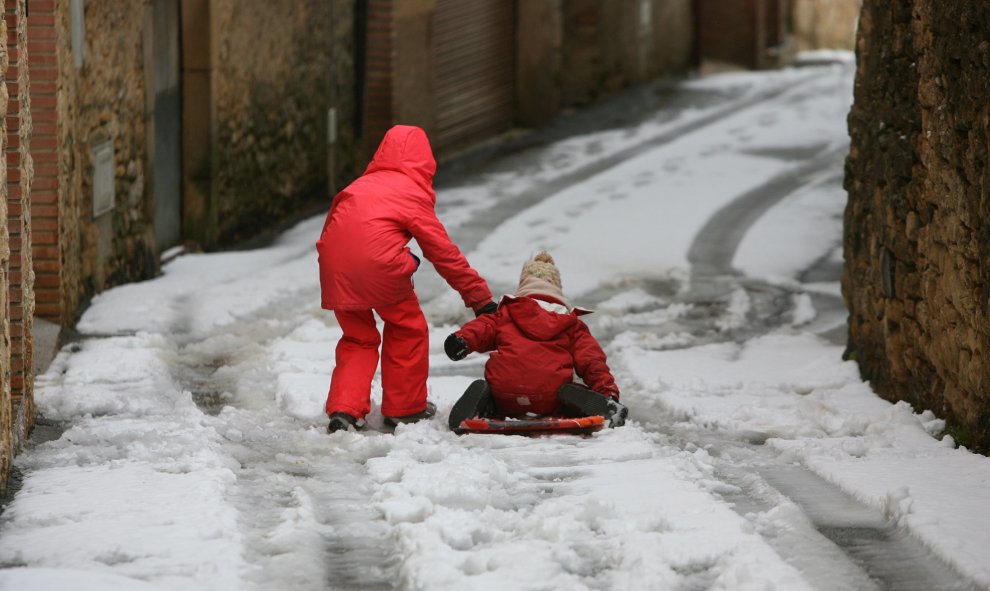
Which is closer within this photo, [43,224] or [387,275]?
[387,275]

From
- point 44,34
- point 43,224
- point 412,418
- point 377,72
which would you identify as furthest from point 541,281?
point 377,72

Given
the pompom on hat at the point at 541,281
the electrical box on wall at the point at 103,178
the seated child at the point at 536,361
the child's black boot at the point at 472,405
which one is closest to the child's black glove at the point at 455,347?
the seated child at the point at 536,361

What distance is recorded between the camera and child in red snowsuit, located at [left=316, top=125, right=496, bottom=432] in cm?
668

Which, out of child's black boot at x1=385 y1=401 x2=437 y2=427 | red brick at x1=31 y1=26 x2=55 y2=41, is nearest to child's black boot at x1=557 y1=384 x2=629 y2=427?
child's black boot at x1=385 y1=401 x2=437 y2=427

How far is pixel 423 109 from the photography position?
50.4ft

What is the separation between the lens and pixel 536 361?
6750 mm

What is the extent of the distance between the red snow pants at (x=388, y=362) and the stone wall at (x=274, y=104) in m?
4.75

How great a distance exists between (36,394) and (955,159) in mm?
4057

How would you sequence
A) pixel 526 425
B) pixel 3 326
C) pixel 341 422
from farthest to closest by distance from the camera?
pixel 341 422
pixel 526 425
pixel 3 326

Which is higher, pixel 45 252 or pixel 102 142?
pixel 102 142

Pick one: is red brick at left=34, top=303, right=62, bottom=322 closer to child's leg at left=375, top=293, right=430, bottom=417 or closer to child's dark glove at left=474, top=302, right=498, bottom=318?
child's leg at left=375, top=293, right=430, bottom=417

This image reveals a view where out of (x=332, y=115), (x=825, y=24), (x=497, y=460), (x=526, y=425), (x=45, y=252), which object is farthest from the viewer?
(x=825, y=24)

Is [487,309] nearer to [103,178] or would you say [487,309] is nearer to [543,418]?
[543,418]

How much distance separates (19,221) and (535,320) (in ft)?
7.16
